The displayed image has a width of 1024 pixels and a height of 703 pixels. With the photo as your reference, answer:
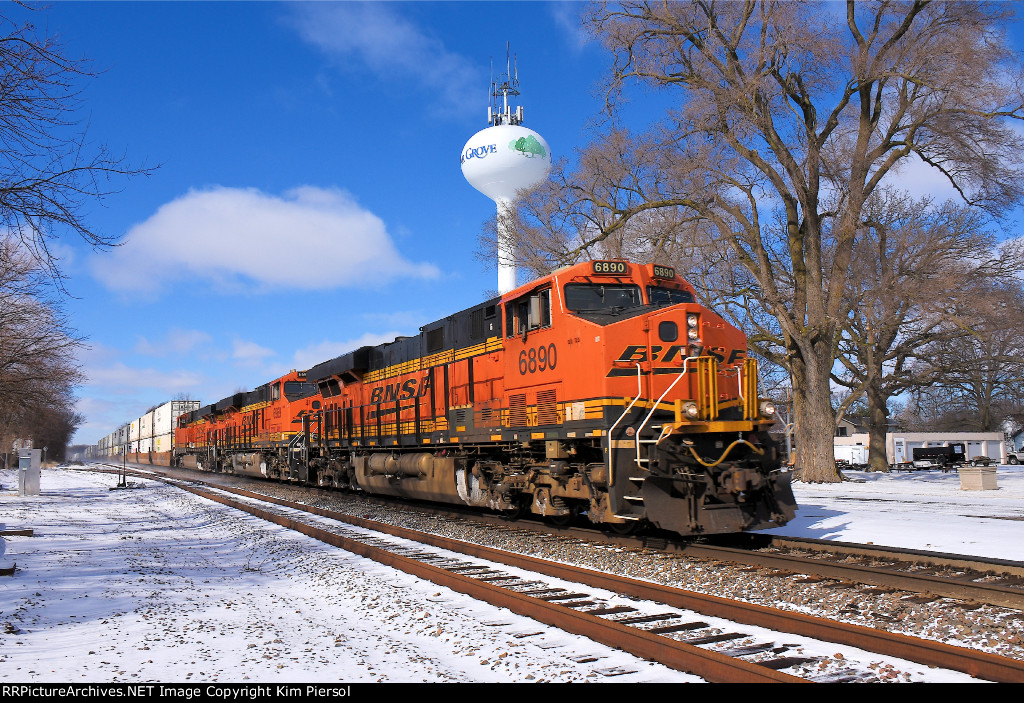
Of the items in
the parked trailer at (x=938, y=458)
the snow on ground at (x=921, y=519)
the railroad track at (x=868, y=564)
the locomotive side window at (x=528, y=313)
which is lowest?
the parked trailer at (x=938, y=458)

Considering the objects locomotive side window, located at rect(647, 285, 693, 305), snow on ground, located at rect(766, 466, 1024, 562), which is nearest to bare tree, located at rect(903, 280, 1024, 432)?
snow on ground, located at rect(766, 466, 1024, 562)

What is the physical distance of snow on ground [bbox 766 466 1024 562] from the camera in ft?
34.3

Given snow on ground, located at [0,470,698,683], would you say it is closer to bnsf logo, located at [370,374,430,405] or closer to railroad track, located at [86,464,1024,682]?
railroad track, located at [86,464,1024,682]

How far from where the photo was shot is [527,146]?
229 feet

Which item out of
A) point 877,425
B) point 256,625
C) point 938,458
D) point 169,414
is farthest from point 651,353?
point 169,414

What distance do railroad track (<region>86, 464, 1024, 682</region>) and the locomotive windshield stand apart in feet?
12.0

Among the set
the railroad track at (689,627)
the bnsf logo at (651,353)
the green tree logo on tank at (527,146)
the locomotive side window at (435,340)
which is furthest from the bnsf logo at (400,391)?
the green tree logo on tank at (527,146)

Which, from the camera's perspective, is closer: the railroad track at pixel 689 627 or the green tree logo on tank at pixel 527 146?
the railroad track at pixel 689 627

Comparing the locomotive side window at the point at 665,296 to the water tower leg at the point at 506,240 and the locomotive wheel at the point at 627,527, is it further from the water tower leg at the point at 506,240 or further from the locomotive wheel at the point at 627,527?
the water tower leg at the point at 506,240

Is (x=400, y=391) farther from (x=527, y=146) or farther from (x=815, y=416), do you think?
(x=527, y=146)

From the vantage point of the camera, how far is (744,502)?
9766mm

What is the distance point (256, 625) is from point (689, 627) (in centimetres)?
391

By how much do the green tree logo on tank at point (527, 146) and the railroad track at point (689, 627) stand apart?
6319 cm

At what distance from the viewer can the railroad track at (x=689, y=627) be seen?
5.00 meters
